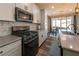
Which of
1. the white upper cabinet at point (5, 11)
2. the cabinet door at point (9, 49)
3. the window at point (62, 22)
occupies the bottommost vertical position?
the cabinet door at point (9, 49)

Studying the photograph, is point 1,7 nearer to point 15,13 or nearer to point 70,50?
point 15,13

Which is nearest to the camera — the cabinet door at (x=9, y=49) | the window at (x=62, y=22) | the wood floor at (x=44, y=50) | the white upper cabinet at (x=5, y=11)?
the cabinet door at (x=9, y=49)

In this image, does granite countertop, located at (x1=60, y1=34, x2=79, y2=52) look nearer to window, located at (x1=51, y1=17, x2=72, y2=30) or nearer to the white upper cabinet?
the white upper cabinet

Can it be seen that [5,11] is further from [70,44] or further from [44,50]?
[44,50]

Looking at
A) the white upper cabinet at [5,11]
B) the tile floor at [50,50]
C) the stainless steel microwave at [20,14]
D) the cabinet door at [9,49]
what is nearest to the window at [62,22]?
the tile floor at [50,50]

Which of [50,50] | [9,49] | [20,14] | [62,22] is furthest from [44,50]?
[62,22]

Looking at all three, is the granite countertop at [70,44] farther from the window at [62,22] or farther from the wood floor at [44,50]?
the window at [62,22]

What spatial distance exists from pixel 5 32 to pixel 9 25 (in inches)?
10.9

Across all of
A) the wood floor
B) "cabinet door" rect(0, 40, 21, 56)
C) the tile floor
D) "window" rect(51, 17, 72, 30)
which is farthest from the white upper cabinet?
"window" rect(51, 17, 72, 30)

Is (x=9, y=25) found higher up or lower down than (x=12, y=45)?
higher up

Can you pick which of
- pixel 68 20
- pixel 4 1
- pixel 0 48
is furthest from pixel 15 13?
pixel 68 20

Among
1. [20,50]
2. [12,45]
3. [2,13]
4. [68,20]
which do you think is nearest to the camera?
[12,45]

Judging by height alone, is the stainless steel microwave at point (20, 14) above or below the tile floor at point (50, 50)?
above

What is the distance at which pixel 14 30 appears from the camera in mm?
2688
